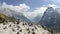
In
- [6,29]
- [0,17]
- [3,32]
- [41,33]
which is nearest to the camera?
[3,32]

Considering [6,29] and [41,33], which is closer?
[6,29]

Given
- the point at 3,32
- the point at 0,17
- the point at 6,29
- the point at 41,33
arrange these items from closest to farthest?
the point at 3,32 → the point at 6,29 → the point at 41,33 → the point at 0,17

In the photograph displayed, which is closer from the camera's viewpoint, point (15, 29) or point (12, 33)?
point (12, 33)

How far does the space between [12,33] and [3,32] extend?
1.79m

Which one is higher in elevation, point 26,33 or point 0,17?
point 0,17

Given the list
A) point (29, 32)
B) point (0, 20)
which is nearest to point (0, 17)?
point (0, 20)

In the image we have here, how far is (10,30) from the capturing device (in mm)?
34594

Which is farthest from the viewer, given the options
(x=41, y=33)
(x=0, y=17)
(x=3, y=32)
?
(x=0, y=17)

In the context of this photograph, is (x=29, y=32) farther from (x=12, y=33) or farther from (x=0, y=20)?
(x=0, y=20)

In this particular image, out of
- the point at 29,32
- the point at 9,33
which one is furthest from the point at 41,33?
the point at 9,33

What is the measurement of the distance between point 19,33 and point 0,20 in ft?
33.1

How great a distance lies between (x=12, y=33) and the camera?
33.2 metres

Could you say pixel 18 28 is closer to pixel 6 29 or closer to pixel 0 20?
pixel 6 29

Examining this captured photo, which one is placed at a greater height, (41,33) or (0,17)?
(0,17)
